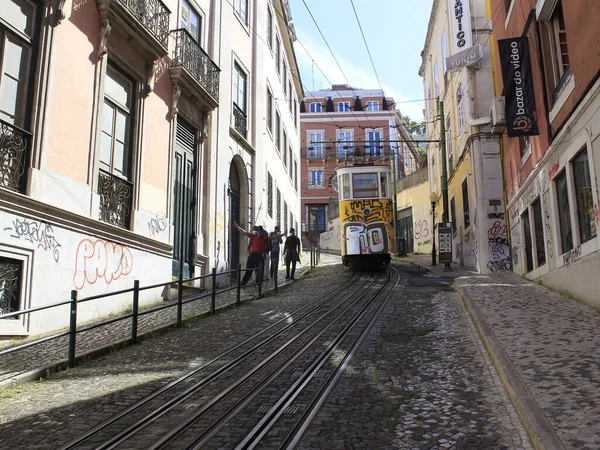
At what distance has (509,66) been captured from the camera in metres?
12.2

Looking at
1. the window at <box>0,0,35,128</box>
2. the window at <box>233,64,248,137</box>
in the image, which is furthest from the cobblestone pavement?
the window at <box>233,64,248,137</box>

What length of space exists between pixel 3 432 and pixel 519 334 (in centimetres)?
559

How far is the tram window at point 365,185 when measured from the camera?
2012cm

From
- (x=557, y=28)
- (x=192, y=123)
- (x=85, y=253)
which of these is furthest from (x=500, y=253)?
(x=85, y=253)

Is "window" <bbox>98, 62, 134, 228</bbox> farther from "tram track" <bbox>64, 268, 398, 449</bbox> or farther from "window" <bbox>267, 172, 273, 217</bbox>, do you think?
"window" <bbox>267, 172, 273, 217</bbox>

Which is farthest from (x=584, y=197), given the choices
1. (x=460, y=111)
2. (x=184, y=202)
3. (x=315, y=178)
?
(x=315, y=178)

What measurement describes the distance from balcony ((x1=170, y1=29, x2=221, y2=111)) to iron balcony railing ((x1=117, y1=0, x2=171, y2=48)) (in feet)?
1.95

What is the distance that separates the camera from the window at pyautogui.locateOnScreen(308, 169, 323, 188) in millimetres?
48469

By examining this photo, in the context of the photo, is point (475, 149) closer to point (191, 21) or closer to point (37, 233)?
point (191, 21)

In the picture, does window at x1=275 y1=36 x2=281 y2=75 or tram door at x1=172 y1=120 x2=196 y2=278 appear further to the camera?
window at x1=275 y1=36 x2=281 y2=75

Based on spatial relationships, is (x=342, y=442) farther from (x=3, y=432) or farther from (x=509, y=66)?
(x=509, y=66)

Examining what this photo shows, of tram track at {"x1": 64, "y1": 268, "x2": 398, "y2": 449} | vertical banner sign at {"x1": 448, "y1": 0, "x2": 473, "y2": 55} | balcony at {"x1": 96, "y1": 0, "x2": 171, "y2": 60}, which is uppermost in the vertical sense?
vertical banner sign at {"x1": 448, "y1": 0, "x2": 473, "y2": 55}

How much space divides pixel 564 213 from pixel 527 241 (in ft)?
11.8

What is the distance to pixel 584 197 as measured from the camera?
8898 millimetres
